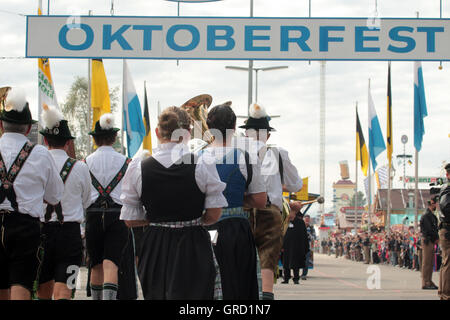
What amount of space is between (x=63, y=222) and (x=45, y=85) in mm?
9998

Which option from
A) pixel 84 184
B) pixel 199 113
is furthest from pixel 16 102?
pixel 199 113

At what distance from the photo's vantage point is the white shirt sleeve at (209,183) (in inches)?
216

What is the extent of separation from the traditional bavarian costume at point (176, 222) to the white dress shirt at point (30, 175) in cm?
115

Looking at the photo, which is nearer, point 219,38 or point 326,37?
point 219,38

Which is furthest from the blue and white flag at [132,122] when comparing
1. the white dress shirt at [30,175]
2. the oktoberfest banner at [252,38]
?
the white dress shirt at [30,175]

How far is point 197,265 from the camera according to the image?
5.46m

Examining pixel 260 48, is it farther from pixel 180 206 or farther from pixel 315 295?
pixel 180 206

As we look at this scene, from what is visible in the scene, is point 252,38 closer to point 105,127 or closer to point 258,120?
A: point 105,127

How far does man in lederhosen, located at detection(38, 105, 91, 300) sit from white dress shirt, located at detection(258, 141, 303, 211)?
1.78 m

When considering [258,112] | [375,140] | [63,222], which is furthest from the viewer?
[375,140]

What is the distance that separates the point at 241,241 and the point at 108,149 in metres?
3.10

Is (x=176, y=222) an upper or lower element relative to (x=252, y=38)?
lower

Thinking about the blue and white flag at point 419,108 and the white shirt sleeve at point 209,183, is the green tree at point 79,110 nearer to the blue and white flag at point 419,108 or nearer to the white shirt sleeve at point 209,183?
the blue and white flag at point 419,108

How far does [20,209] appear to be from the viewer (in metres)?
6.28
